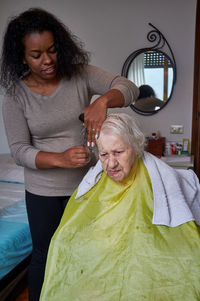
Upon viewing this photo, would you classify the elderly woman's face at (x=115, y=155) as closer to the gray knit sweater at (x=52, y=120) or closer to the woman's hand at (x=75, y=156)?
the woman's hand at (x=75, y=156)

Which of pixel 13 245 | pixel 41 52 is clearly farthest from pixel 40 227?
pixel 41 52

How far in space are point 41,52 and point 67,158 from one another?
17.5 inches

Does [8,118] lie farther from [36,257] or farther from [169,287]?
[169,287]

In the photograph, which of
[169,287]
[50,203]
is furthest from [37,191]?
[169,287]

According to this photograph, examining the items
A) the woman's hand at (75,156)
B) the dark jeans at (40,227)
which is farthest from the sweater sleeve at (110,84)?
the dark jeans at (40,227)

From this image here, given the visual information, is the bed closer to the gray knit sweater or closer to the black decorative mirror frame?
the gray knit sweater

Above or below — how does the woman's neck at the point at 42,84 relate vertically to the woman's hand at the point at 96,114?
above

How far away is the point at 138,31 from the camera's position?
274 centimetres

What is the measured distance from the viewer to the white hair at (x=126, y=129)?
3.65ft

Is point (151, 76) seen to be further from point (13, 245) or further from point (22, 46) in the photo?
point (13, 245)

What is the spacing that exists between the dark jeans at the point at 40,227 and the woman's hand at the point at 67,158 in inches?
8.1

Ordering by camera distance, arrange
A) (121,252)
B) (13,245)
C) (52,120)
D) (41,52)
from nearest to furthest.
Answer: (121,252) < (41,52) < (52,120) < (13,245)

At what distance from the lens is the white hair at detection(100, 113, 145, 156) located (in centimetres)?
111

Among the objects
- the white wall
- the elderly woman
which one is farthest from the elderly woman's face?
the white wall
